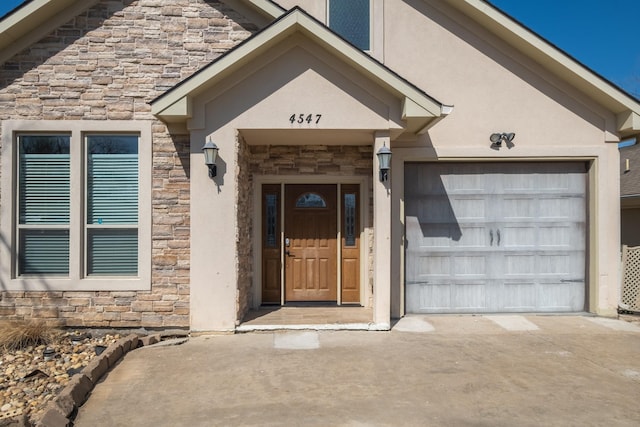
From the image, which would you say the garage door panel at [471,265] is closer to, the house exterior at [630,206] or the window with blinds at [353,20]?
the window with blinds at [353,20]

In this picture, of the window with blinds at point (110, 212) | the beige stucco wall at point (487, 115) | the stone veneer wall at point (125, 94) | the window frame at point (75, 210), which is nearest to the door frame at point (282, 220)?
the beige stucco wall at point (487, 115)

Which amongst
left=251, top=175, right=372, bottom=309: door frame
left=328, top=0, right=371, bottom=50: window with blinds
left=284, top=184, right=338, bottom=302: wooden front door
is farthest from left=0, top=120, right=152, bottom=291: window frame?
left=328, top=0, right=371, bottom=50: window with blinds

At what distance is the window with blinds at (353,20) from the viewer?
7.15 meters

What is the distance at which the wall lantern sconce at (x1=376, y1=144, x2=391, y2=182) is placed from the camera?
18.9 feet

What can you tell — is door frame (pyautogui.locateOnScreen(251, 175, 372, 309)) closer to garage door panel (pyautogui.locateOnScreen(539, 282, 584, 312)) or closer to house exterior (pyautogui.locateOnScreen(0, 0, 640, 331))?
house exterior (pyautogui.locateOnScreen(0, 0, 640, 331))

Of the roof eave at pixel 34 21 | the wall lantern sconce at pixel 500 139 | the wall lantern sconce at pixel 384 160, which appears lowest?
the wall lantern sconce at pixel 384 160

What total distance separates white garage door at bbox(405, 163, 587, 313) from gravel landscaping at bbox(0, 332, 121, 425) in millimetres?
5095

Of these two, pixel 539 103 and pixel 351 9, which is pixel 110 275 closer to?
pixel 351 9

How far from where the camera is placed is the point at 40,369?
4547 millimetres

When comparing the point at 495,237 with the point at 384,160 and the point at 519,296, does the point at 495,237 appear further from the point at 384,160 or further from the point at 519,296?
the point at 384,160

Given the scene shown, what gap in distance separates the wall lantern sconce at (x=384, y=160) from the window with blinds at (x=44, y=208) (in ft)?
15.7

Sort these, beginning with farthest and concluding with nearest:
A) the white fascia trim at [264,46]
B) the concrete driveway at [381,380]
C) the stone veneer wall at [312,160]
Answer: the stone veneer wall at [312,160] → the white fascia trim at [264,46] → the concrete driveway at [381,380]

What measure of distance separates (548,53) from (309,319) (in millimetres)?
5927

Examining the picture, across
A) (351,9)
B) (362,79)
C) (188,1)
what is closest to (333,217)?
(362,79)
